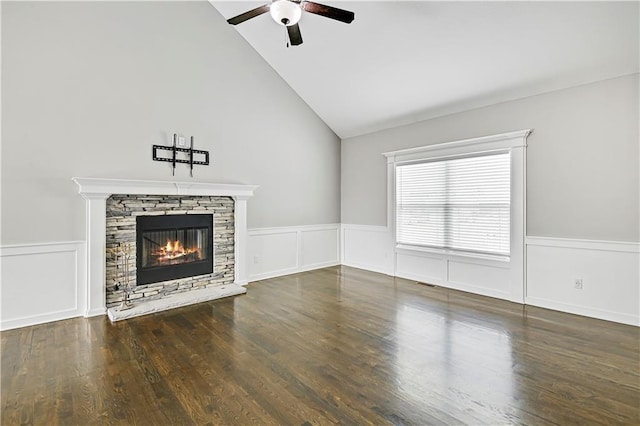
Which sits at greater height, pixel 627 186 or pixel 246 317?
pixel 627 186

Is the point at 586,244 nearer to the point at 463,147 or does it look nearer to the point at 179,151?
the point at 463,147

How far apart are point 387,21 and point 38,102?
→ 164 inches

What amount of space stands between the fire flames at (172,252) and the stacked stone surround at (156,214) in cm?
32

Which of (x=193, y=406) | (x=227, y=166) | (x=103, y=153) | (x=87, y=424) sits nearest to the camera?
(x=87, y=424)

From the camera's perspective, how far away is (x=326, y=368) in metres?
2.64

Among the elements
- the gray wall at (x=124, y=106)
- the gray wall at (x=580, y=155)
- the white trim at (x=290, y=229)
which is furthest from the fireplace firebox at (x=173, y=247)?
the gray wall at (x=580, y=155)

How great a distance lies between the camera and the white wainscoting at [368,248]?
238 inches

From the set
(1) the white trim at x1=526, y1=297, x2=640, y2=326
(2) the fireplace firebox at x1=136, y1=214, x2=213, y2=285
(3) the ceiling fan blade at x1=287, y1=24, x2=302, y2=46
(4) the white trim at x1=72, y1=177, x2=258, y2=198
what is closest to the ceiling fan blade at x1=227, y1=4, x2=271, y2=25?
(3) the ceiling fan blade at x1=287, y1=24, x2=302, y2=46

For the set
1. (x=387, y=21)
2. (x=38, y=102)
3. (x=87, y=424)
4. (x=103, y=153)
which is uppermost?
(x=387, y=21)

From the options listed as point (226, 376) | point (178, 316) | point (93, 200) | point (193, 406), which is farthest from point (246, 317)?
point (93, 200)

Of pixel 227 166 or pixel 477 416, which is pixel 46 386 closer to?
pixel 477 416

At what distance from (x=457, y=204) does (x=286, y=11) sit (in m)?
3.68

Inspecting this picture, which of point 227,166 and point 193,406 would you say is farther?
point 227,166

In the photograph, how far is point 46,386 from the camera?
2.39 m
